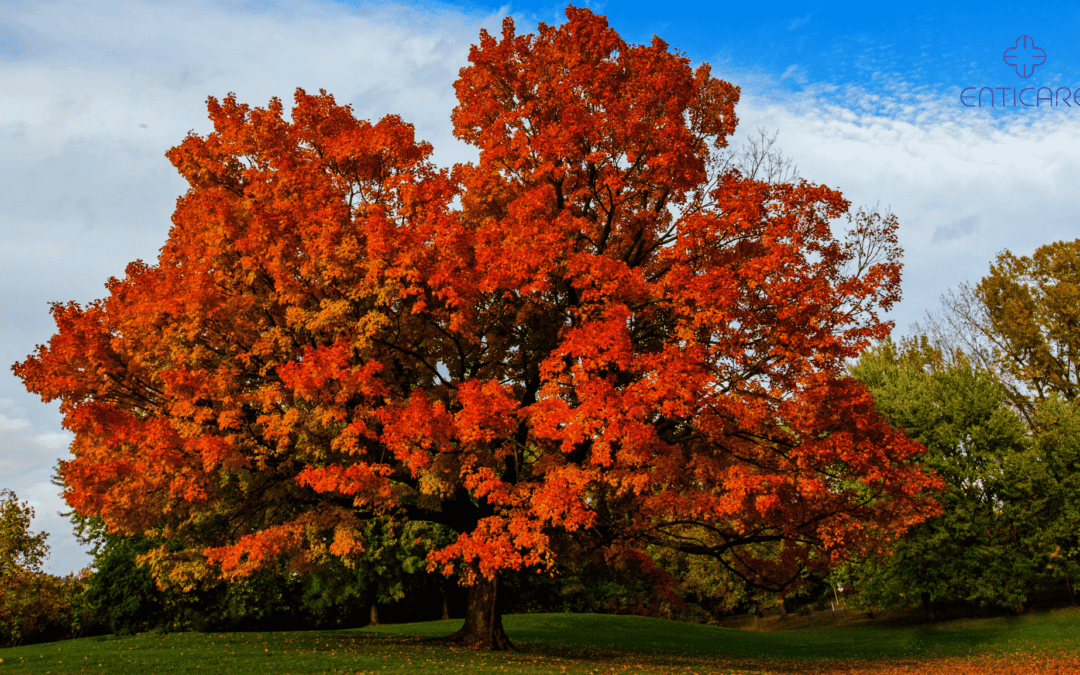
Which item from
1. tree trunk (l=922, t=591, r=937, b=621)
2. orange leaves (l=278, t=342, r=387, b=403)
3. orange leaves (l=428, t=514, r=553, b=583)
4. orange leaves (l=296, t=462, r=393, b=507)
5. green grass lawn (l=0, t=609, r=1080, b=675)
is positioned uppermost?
orange leaves (l=278, t=342, r=387, b=403)

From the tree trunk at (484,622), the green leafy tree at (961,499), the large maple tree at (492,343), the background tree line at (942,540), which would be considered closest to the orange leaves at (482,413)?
the large maple tree at (492,343)

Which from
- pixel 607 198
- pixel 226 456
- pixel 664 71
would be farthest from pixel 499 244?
pixel 226 456

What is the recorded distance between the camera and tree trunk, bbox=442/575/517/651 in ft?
59.2

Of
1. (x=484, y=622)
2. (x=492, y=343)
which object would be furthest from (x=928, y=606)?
(x=492, y=343)

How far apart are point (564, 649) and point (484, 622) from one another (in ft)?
13.1

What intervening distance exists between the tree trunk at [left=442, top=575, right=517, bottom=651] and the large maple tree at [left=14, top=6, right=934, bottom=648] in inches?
3.4

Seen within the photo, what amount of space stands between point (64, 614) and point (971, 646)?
1550 inches

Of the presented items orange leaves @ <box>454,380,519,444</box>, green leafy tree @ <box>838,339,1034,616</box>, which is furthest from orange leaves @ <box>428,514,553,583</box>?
green leafy tree @ <box>838,339,1034,616</box>

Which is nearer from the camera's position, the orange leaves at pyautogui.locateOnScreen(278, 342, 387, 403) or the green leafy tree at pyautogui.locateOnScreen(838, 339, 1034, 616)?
the orange leaves at pyautogui.locateOnScreen(278, 342, 387, 403)

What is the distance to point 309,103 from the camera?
17.6 m

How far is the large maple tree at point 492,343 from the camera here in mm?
14602

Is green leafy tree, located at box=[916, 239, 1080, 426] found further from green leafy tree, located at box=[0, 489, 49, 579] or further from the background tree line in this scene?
green leafy tree, located at box=[0, 489, 49, 579]

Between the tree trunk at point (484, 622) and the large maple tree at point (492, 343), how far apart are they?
0.29ft

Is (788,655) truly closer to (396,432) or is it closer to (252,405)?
(396,432)
